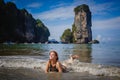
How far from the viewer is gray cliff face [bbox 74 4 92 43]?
13575cm

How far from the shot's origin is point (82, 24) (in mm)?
145125

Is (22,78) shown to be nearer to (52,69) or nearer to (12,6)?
(52,69)

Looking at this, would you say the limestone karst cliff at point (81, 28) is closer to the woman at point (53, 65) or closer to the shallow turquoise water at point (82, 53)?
the shallow turquoise water at point (82, 53)

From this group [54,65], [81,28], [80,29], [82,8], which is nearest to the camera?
[54,65]

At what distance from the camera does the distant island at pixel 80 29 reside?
447 feet

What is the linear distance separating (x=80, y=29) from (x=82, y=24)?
5325 millimetres

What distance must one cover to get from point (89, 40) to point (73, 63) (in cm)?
12740

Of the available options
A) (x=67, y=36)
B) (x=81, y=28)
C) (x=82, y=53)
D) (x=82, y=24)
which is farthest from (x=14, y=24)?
(x=82, y=53)

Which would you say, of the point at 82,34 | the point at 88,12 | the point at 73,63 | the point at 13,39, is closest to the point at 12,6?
the point at 13,39

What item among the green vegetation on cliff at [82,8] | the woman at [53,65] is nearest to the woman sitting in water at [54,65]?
the woman at [53,65]

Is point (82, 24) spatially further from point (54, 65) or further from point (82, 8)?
point (54, 65)

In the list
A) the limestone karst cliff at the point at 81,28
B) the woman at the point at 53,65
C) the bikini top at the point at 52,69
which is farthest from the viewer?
the limestone karst cliff at the point at 81,28

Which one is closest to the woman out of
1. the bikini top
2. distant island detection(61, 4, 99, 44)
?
the bikini top

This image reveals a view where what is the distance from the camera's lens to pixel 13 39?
105 meters
